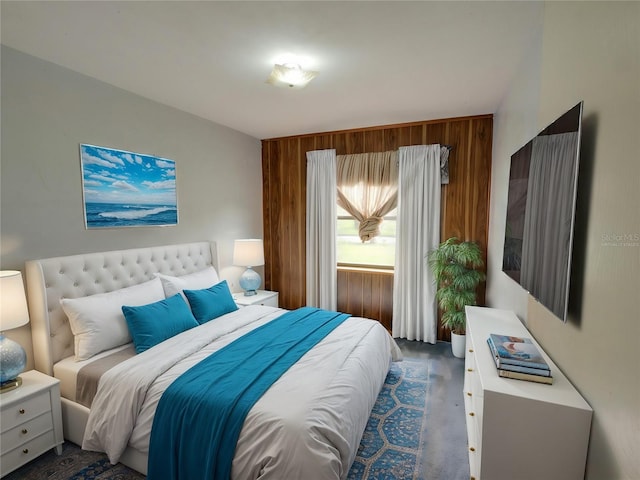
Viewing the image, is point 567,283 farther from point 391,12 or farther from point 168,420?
point 168,420

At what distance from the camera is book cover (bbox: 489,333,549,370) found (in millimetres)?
1437

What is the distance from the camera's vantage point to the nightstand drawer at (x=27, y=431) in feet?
5.90

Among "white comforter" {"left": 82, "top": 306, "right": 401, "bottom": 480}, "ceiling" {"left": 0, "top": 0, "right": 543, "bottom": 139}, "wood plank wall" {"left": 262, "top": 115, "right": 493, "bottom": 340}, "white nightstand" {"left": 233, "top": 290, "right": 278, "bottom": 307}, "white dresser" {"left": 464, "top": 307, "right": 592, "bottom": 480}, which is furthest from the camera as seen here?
"white nightstand" {"left": 233, "top": 290, "right": 278, "bottom": 307}

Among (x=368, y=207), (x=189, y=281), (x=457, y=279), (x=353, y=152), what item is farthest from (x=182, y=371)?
(x=353, y=152)

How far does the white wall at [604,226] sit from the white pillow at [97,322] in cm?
276

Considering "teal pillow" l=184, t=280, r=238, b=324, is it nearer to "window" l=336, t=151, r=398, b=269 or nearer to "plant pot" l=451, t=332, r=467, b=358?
"window" l=336, t=151, r=398, b=269

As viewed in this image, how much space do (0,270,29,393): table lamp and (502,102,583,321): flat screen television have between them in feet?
9.37

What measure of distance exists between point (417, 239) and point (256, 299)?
6.66ft

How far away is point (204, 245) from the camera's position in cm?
359

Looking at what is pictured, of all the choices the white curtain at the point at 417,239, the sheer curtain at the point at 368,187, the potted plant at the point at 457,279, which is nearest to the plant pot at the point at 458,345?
the potted plant at the point at 457,279

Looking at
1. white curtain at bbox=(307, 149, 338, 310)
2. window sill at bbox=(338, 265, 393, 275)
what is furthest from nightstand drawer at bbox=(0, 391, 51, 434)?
window sill at bbox=(338, 265, 393, 275)

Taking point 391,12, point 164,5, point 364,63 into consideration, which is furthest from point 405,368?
point 164,5

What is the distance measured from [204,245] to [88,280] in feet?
4.08

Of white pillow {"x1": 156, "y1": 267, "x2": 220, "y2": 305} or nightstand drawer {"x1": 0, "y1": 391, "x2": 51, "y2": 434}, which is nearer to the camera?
nightstand drawer {"x1": 0, "y1": 391, "x2": 51, "y2": 434}
